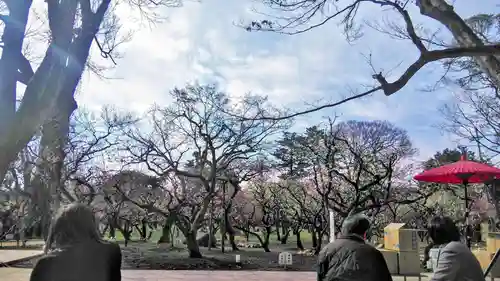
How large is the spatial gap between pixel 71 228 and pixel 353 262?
1638 mm

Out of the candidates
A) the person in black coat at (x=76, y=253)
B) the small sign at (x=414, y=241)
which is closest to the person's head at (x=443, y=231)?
the person in black coat at (x=76, y=253)

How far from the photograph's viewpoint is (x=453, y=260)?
8.64 ft

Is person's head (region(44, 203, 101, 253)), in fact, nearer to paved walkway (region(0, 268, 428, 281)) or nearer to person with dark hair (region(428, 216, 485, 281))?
person with dark hair (region(428, 216, 485, 281))

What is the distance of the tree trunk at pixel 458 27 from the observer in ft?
13.7

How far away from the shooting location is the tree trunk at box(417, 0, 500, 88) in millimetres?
4176

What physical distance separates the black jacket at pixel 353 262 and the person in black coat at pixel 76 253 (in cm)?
132

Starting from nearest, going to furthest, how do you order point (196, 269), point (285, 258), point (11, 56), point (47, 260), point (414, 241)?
1. point (47, 260)
2. point (11, 56)
3. point (414, 241)
4. point (196, 269)
5. point (285, 258)

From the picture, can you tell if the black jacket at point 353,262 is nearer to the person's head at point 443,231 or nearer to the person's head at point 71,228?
the person's head at point 443,231

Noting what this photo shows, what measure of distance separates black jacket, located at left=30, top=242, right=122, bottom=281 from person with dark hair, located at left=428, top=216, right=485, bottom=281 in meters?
1.92

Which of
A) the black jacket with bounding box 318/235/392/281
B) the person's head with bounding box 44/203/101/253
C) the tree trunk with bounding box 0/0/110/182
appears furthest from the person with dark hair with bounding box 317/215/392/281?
the tree trunk with bounding box 0/0/110/182

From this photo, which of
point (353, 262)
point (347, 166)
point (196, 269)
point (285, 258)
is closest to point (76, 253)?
point (353, 262)

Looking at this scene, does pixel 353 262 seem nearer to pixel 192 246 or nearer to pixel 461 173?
pixel 461 173

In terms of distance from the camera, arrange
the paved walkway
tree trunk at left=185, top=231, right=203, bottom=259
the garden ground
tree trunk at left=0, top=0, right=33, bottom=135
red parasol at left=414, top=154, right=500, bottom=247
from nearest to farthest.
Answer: tree trunk at left=0, top=0, right=33, bottom=135 < red parasol at left=414, top=154, right=500, bottom=247 < the paved walkway < the garden ground < tree trunk at left=185, top=231, right=203, bottom=259

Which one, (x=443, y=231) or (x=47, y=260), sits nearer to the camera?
(x=47, y=260)
